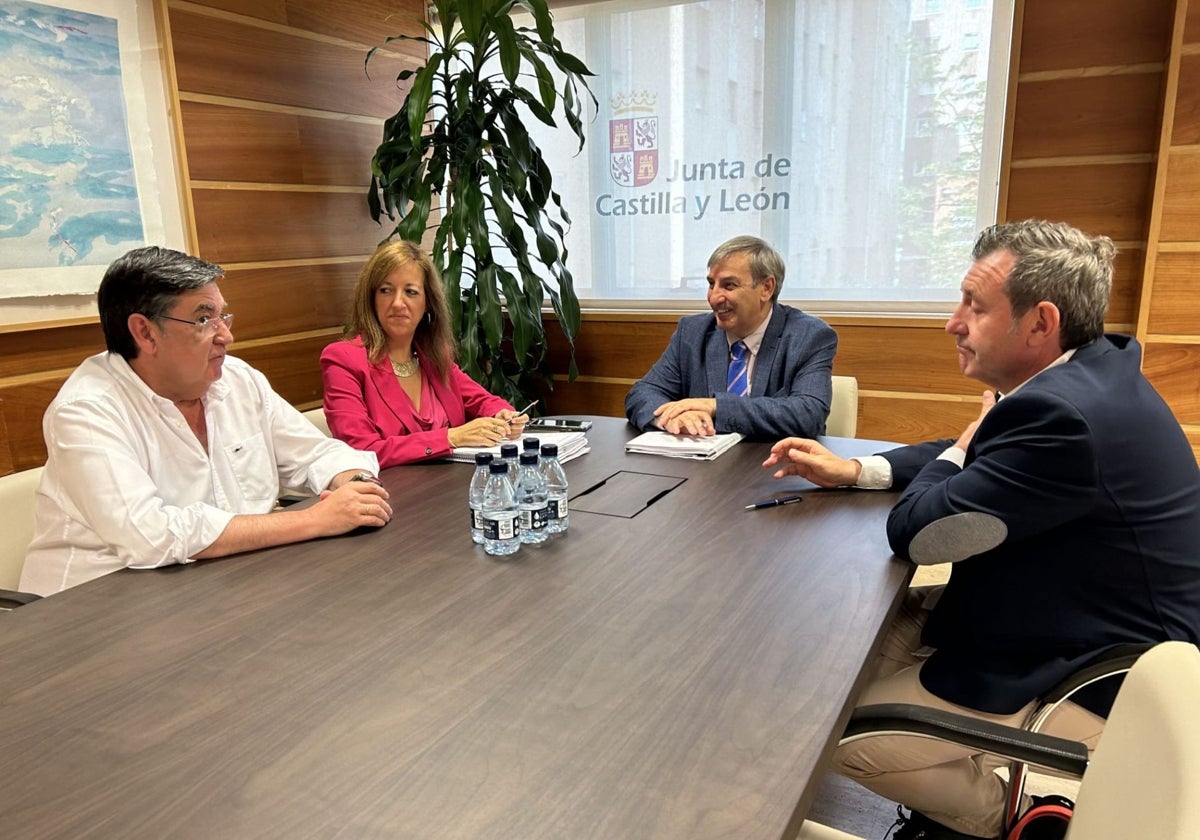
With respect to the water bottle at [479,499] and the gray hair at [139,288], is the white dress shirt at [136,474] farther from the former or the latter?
the water bottle at [479,499]

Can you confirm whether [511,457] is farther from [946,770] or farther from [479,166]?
[479,166]

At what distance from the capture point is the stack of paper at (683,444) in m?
2.16

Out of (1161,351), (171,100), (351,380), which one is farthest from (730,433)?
(171,100)

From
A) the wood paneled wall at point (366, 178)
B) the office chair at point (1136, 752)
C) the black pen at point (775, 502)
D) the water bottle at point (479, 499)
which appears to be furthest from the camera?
the wood paneled wall at point (366, 178)

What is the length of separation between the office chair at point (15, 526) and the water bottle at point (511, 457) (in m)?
1.03

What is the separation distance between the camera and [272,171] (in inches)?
140

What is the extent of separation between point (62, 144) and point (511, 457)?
2.33m

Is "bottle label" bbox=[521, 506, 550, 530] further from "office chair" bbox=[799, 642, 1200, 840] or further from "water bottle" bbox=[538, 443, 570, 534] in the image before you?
"office chair" bbox=[799, 642, 1200, 840]

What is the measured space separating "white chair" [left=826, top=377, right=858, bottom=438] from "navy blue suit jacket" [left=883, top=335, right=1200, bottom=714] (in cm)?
128

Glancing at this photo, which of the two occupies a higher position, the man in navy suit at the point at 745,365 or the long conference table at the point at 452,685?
the man in navy suit at the point at 745,365

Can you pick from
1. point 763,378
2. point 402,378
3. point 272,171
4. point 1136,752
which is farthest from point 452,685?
point 272,171

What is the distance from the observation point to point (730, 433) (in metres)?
2.36

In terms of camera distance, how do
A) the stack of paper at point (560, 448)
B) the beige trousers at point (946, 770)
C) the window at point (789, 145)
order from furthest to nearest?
1. the window at point (789, 145)
2. the stack of paper at point (560, 448)
3. the beige trousers at point (946, 770)

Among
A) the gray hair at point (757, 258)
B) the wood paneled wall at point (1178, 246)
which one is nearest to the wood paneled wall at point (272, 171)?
the gray hair at point (757, 258)
